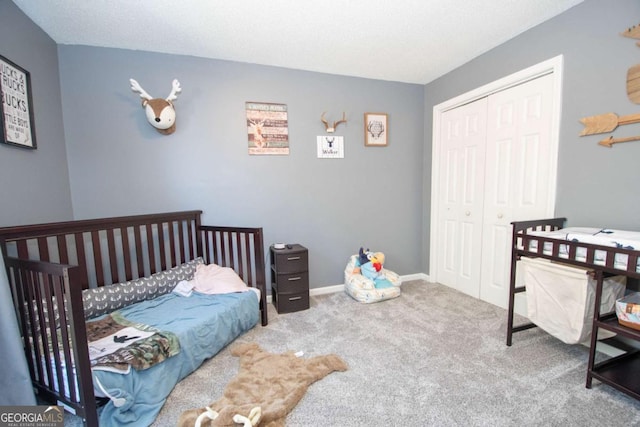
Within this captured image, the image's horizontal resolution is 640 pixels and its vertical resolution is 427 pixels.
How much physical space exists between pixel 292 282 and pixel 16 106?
2.28 meters

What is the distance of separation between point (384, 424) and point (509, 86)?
2.67 m

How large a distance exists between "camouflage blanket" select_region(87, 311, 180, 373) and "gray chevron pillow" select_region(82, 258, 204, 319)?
0.37ft

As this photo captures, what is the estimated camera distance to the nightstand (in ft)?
8.01

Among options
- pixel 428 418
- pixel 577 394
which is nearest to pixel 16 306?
pixel 428 418

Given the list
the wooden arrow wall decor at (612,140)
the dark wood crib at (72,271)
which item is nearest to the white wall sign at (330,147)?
the dark wood crib at (72,271)

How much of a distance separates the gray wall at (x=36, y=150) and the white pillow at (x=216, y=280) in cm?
113

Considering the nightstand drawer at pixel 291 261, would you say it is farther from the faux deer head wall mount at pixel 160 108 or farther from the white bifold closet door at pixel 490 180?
the white bifold closet door at pixel 490 180

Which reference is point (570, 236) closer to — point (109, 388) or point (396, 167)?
point (396, 167)

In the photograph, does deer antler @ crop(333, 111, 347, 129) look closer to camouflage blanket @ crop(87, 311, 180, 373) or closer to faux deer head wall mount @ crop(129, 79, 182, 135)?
faux deer head wall mount @ crop(129, 79, 182, 135)

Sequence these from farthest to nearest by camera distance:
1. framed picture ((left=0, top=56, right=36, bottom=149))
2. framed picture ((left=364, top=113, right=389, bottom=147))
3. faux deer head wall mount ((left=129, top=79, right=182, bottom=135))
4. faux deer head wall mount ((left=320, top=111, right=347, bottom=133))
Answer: framed picture ((left=364, top=113, right=389, bottom=147)) → faux deer head wall mount ((left=320, top=111, right=347, bottom=133)) → faux deer head wall mount ((left=129, top=79, right=182, bottom=135)) → framed picture ((left=0, top=56, right=36, bottom=149))

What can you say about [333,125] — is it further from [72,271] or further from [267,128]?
[72,271]

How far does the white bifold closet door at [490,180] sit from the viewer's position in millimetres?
2111

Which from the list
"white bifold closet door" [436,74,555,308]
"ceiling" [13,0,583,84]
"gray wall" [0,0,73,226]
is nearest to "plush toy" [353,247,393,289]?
"white bifold closet door" [436,74,555,308]

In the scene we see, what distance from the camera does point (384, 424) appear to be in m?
1.26
